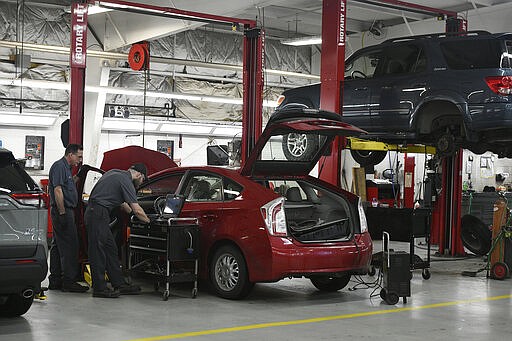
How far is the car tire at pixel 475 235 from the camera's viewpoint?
497 inches

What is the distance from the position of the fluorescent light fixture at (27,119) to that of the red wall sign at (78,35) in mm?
7608

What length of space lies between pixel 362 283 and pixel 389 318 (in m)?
2.20

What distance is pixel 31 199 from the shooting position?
6074 mm

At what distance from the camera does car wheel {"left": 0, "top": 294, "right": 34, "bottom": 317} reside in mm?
6605

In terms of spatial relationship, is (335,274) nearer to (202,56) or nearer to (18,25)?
(18,25)

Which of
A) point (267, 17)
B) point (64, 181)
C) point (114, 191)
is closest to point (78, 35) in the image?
point (64, 181)

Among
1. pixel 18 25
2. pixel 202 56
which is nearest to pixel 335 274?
pixel 18 25

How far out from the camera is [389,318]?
23.3 ft

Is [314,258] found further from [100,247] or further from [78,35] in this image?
[78,35]

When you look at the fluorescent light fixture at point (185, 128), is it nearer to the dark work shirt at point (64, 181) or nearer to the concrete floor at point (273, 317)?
the concrete floor at point (273, 317)

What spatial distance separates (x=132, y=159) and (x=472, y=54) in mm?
4530

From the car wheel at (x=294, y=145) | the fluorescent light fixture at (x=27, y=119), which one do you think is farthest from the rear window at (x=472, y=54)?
the fluorescent light fixture at (x=27, y=119)

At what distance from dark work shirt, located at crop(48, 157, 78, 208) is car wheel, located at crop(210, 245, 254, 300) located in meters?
1.63

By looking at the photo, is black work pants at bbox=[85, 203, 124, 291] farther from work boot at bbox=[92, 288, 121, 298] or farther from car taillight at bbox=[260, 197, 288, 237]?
car taillight at bbox=[260, 197, 288, 237]
